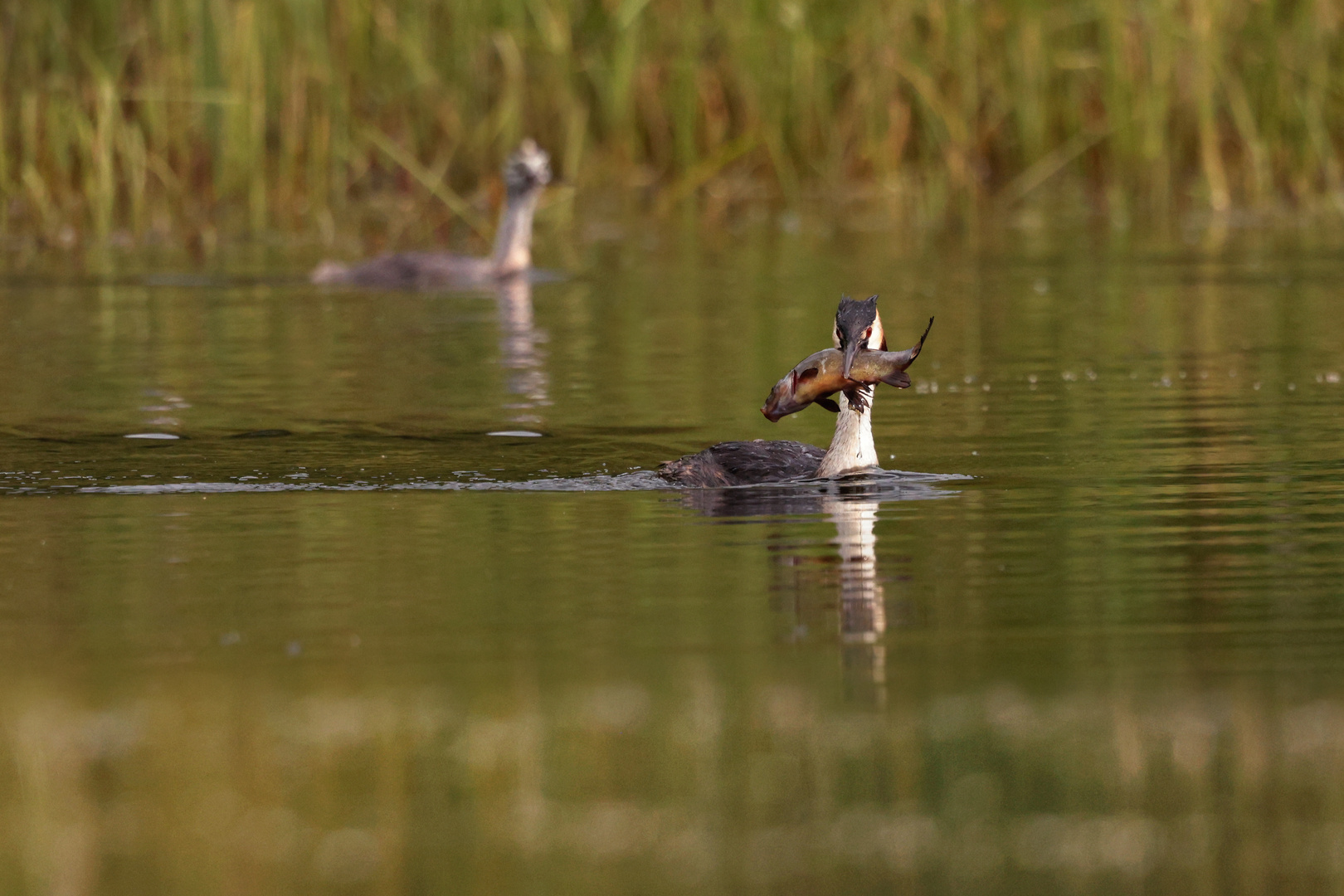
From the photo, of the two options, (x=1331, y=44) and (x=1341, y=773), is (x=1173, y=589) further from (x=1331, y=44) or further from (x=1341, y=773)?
(x=1331, y=44)

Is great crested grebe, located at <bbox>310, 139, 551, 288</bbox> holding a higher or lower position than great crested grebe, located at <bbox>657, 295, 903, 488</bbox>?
higher

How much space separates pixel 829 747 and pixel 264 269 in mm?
16250

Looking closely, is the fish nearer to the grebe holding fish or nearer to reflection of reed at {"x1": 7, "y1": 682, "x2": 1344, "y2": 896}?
the grebe holding fish

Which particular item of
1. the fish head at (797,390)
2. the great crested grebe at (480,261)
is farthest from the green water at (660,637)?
the great crested grebe at (480,261)

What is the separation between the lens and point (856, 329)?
1005cm

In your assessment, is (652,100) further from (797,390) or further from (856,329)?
(856,329)

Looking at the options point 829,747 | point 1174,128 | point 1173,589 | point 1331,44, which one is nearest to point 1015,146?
point 1174,128

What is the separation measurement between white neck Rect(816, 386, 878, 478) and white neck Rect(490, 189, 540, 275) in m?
11.1

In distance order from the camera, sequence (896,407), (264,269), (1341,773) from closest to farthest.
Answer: (1341,773) → (896,407) → (264,269)

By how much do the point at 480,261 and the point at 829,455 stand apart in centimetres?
1137

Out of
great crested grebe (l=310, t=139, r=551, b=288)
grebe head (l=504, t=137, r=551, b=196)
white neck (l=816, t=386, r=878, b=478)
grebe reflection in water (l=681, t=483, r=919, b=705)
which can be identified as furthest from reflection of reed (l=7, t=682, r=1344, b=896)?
grebe head (l=504, t=137, r=551, b=196)

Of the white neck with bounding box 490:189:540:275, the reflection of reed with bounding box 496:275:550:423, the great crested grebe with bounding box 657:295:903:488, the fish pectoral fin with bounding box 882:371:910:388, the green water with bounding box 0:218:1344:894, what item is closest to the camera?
the green water with bounding box 0:218:1344:894

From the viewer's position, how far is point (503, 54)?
24031mm

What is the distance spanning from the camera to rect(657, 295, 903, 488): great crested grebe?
10148mm
